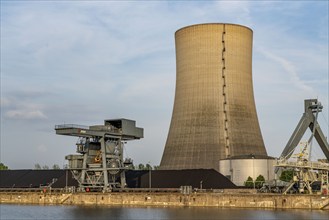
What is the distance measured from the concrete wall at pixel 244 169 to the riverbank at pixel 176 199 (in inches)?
323

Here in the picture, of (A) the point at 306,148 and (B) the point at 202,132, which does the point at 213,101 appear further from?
(A) the point at 306,148

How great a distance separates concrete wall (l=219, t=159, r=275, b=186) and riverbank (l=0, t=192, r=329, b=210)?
8.21 meters

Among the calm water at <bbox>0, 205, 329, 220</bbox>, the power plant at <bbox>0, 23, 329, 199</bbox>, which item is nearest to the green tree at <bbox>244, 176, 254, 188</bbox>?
the power plant at <bbox>0, 23, 329, 199</bbox>

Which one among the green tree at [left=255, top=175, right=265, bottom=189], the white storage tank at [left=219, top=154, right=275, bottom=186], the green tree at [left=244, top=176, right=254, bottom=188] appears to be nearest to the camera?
the green tree at [left=255, top=175, right=265, bottom=189]

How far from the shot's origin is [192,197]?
52.5 metres

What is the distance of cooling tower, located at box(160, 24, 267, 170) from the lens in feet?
199

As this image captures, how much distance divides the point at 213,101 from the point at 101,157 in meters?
13.7

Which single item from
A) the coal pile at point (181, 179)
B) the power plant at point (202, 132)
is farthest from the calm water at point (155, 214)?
the power plant at point (202, 132)

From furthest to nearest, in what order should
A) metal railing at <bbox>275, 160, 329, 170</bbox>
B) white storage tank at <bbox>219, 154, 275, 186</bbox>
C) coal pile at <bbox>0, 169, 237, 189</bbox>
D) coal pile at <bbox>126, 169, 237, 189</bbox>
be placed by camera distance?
1. white storage tank at <bbox>219, 154, 275, 186</bbox>
2. coal pile at <bbox>0, 169, 237, 189</bbox>
3. coal pile at <bbox>126, 169, 237, 189</bbox>
4. metal railing at <bbox>275, 160, 329, 170</bbox>

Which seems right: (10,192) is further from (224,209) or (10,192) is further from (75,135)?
(224,209)

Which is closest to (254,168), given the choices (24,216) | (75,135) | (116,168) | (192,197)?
(192,197)

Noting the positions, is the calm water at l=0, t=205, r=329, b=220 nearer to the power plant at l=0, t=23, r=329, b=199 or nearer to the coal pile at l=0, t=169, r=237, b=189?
the coal pile at l=0, t=169, r=237, b=189

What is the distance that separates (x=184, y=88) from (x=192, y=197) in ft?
47.5

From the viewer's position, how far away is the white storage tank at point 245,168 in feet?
197
